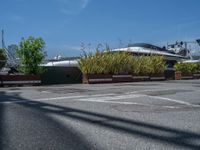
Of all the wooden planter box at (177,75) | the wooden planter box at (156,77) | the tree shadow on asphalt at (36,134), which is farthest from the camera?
the wooden planter box at (177,75)

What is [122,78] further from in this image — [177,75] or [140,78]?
[177,75]

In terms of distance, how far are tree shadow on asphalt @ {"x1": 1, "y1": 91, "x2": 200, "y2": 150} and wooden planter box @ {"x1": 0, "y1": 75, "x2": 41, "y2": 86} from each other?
50.9ft

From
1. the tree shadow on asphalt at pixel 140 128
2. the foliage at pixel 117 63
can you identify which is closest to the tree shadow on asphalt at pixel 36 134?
the tree shadow on asphalt at pixel 140 128

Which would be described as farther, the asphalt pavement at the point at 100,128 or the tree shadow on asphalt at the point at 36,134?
the asphalt pavement at the point at 100,128

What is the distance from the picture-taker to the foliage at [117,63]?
29094mm

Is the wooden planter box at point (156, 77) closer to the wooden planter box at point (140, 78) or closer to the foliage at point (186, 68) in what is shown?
the wooden planter box at point (140, 78)

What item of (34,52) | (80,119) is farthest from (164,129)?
(34,52)

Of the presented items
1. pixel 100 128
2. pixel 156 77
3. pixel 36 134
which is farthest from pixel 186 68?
pixel 36 134

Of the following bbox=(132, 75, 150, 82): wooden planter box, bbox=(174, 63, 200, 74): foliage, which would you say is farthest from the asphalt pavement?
bbox=(174, 63, 200, 74): foliage

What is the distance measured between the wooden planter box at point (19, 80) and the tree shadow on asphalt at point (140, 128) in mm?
15503

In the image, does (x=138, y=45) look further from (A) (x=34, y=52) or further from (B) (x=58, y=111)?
(B) (x=58, y=111)

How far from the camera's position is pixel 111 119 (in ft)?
26.1

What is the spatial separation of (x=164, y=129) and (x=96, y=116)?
202 cm

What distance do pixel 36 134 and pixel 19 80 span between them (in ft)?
61.8
